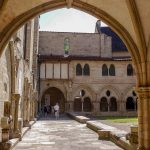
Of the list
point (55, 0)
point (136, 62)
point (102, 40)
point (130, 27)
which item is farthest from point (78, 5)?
point (102, 40)

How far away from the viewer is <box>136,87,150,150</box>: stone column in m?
8.38

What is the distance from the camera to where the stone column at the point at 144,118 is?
27.5ft

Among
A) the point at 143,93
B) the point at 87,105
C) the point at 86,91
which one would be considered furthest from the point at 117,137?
the point at 87,105

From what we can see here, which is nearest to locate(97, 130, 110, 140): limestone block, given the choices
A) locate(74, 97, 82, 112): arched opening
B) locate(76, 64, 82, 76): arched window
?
locate(76, 64, 82, 76): arched window

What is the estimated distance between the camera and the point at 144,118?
8.46 meters

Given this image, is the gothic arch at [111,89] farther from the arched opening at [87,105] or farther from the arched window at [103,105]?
the arched opening at [87,105]

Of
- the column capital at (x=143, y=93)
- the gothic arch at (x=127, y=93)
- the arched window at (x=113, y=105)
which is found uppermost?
the gothic arch at (x=127, y=93)

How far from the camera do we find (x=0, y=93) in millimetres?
9938

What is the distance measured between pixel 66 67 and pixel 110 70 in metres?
5.06

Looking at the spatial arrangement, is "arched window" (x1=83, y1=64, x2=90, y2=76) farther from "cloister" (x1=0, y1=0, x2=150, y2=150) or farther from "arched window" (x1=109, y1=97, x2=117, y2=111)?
"cloister" (x1=0, y1=0, x2=150, y2=150)

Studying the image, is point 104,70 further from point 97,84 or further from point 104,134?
point 104,134

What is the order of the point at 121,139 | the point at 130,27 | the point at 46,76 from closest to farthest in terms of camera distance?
the point at 130,27, the point at 121,139, the point at 46,76

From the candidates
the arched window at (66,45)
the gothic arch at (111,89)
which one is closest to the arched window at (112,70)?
the gothic arch at (111,89)

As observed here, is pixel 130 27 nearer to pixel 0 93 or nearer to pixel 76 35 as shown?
pixel 0 93
